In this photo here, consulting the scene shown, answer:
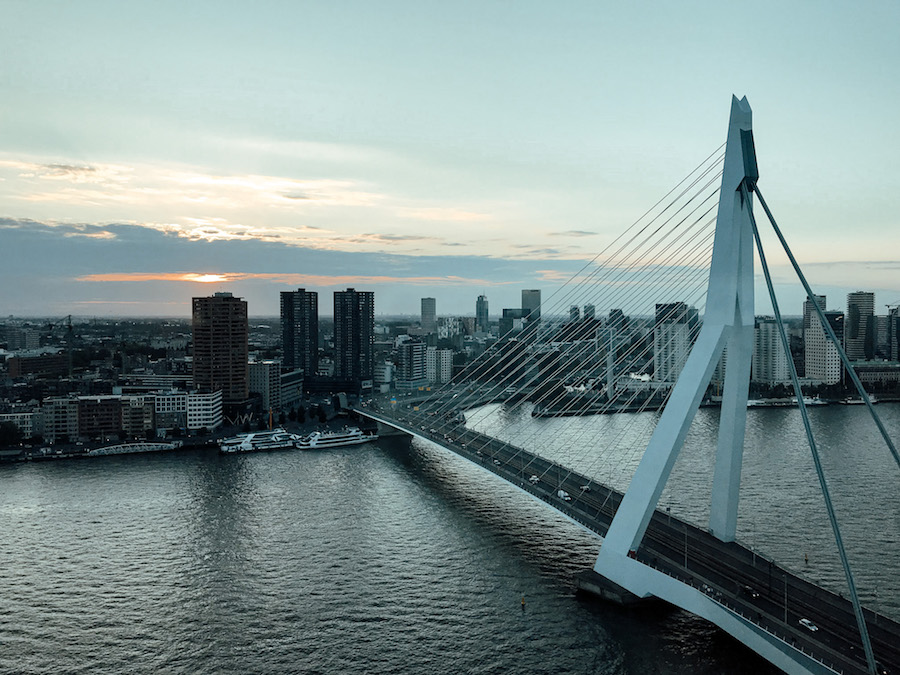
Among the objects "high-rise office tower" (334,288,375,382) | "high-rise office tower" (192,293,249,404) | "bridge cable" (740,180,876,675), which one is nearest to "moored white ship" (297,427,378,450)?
"high-rise office tower" (192,293,249,404)

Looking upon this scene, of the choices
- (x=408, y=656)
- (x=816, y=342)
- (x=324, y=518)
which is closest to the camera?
(x=408, y=656)

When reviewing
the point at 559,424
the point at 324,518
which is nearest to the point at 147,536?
the point at 324,518

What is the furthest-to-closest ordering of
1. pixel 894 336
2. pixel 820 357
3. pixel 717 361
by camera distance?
pixel 894 336 < pixel 820 357 < pixel 717 361

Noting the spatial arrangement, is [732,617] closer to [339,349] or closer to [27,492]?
[27,492]

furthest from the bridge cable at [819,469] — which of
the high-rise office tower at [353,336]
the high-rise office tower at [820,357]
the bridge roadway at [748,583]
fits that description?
the high-rise office tower at [820,357]

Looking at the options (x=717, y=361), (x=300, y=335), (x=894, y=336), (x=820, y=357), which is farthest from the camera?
(x=894, y=336)

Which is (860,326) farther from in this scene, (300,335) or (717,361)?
(717,361)

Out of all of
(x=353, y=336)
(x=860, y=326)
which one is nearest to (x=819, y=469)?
(x=353, y=336)

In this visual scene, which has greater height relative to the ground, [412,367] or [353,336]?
[353,336]
